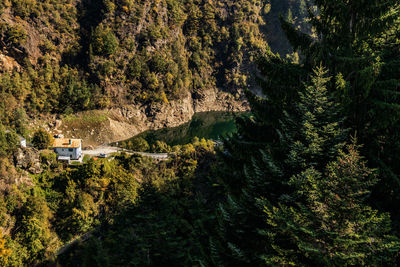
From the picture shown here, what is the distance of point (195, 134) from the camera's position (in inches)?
3824

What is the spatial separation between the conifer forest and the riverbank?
1.76 ft

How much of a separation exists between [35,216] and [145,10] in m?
82.9

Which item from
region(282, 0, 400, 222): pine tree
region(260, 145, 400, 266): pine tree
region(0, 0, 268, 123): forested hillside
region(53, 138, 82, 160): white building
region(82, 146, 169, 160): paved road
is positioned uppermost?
region(0, 0, 268, 123): forested hillside

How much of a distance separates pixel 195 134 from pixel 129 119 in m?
24.5

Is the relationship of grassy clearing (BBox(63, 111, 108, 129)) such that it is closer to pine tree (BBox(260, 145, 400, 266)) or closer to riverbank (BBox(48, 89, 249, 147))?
riverbank (BBox(48, 89, 249, 147))

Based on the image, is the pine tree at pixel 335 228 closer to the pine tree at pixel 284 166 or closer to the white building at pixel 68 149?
the pine tree at pixel 284 166

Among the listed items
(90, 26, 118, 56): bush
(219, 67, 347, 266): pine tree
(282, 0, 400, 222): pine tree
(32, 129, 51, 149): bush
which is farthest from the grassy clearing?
(219, 67, 347, 266): pine tree

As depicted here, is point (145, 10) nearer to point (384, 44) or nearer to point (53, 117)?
point (53, 117)

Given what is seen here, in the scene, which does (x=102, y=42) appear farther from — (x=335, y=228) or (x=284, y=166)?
(x=335, y=228)

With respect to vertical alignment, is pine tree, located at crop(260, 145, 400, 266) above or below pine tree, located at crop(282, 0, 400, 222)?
below

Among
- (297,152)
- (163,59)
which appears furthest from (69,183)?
(163,59)

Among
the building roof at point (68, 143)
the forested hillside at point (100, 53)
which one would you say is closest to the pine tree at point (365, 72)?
the building roof at point (68, 143)

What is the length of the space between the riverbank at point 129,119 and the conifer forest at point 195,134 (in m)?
0.54

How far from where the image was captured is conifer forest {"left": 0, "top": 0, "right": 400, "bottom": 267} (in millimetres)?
8711
